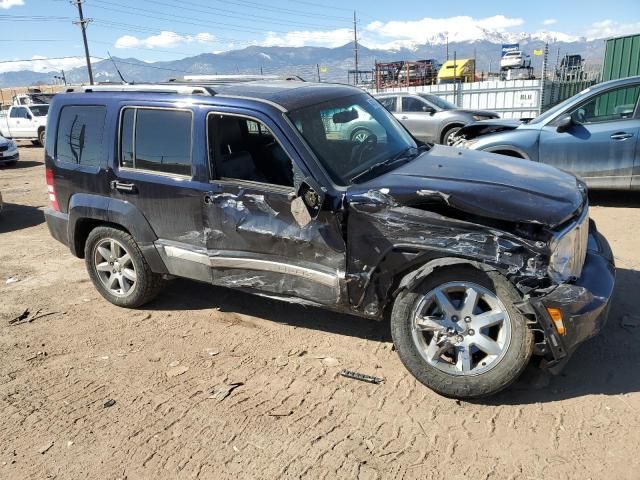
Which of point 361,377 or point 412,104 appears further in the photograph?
point 412,104

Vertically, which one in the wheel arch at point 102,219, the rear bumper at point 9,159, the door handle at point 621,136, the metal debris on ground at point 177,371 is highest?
the door handle at point 621,136

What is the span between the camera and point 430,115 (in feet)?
44.1

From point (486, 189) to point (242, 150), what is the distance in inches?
71.3

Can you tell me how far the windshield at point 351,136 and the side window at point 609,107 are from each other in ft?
12.7

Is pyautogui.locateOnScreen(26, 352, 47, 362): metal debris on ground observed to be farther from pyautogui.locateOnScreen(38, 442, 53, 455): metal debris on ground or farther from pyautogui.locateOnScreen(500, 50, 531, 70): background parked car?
pyautogui.locateOnScreen(500, 50, 531, 70): background parked car

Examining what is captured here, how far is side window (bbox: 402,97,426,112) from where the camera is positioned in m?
13.7

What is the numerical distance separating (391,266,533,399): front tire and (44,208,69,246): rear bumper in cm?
329

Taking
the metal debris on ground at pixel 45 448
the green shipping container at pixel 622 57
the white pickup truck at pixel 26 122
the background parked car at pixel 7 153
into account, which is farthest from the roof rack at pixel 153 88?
the white pickup truck at pixel 26 122

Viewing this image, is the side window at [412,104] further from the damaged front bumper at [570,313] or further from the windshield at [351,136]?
the damaged front bumper at [570,313]

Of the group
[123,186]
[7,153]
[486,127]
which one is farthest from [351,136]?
[7,153]

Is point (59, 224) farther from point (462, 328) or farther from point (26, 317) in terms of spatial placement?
point (462, 328)

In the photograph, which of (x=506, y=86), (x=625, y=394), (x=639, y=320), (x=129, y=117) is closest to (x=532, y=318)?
(x=625, y=394)

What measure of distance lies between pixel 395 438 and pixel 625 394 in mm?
1447

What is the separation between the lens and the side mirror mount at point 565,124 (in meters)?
6.84
